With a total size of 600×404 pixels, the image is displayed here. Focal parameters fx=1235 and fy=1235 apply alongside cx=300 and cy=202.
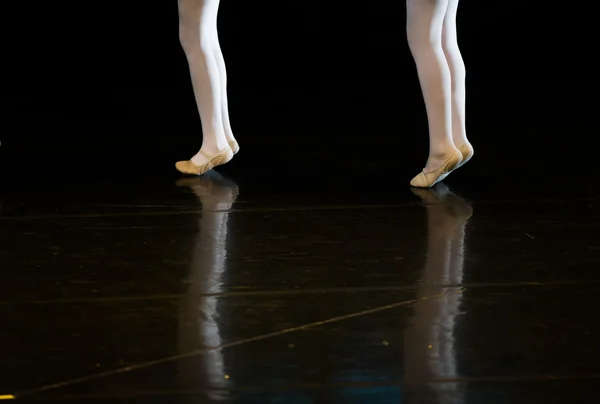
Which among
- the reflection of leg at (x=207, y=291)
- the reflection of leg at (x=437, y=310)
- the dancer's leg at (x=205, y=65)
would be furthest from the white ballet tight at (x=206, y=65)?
the reflection of leg at (x=437, y=310)

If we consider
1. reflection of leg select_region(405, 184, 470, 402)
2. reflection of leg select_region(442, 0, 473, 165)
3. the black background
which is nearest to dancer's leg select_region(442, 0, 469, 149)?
reflection of leg select_region(442, 0, 473, 165)

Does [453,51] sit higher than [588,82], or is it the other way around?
[453,51]

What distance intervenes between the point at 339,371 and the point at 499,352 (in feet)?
0.87

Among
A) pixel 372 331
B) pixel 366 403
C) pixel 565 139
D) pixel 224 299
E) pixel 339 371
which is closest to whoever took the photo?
pixel 366 403

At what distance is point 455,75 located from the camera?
336 cm

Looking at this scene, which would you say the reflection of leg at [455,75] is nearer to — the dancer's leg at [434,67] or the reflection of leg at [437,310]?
the dancer's leg at [434,67]

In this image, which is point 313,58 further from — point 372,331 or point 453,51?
point 372,331

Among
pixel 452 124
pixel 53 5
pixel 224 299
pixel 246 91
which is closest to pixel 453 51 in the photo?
pixel 452 124

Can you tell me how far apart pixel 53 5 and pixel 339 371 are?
454 centimetres

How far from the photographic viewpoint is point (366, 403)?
1701 mm

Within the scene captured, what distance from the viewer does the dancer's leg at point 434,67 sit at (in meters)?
3.21

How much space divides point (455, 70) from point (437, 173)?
0.29 meters

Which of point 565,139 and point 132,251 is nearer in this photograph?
point 132,251

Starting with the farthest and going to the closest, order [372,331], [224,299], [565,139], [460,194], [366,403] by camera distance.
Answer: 1. [565,139]
2. [460,194]
3. [224,299]
4. [372,331]
5. [366,403]
